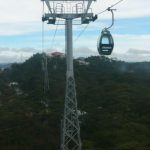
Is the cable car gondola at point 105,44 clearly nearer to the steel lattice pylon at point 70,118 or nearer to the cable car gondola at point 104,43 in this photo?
the cable car gondola at point 104,43

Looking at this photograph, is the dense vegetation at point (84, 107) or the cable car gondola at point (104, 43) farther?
the dense vegetation at point (84, 107)

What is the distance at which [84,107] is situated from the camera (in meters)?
59.5

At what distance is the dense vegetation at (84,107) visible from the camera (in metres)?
42.9

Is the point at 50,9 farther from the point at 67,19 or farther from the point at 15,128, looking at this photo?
the point at 15,128

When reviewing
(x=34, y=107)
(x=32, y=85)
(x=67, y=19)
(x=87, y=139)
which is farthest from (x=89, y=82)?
(x=67, y=19)

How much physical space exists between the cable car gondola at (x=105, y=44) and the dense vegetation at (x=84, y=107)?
22879mm

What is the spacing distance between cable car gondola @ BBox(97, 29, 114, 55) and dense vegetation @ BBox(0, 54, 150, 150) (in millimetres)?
22879

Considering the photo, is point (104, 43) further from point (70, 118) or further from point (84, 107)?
point (84, 107)

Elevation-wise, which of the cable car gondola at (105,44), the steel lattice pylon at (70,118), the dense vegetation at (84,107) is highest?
the cable car gondola at (105,44)

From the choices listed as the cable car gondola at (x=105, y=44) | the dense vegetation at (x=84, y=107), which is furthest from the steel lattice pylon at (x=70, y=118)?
the dense vegetation at (x=84, y=107)

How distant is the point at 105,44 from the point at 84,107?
4396cm

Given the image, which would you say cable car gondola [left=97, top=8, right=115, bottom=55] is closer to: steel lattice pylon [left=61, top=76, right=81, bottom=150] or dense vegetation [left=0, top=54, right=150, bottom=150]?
steel lattice pylon [left=61, top=76, right=81, bottom=150]

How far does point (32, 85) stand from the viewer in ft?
253

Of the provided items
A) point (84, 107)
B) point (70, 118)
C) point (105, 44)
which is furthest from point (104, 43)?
point (84, 107)
